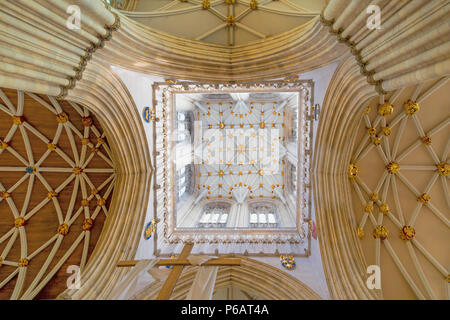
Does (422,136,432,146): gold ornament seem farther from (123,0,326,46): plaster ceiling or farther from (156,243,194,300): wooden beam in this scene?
(156,243,194,300): wooden beam

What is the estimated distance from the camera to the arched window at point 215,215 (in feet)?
32.6

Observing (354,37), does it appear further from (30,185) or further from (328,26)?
(30,185)

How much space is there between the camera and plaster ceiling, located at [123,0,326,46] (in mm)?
5301

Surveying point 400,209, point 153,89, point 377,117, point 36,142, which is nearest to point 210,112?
point 153,89

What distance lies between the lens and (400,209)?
5.02m

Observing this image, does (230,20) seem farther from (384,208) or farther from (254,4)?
(384,208)

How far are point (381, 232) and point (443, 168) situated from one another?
1961 millimetres

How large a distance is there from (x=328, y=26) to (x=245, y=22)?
9.14 feet

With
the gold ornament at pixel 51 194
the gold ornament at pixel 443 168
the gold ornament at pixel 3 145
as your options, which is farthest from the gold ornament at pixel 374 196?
the gold ornament at pixel 3 145

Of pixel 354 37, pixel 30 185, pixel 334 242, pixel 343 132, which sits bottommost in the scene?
pixel 334 242

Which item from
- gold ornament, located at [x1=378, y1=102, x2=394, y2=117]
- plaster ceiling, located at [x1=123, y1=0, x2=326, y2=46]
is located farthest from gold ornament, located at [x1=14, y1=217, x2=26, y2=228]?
gold ornament, located at [x1=378, y1=102, x2=394, y2=117]

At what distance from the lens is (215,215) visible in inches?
447

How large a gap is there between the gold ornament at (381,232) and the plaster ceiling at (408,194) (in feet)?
0.19

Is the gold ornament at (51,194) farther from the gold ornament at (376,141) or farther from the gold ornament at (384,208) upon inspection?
the gold ornament at (384,208)
